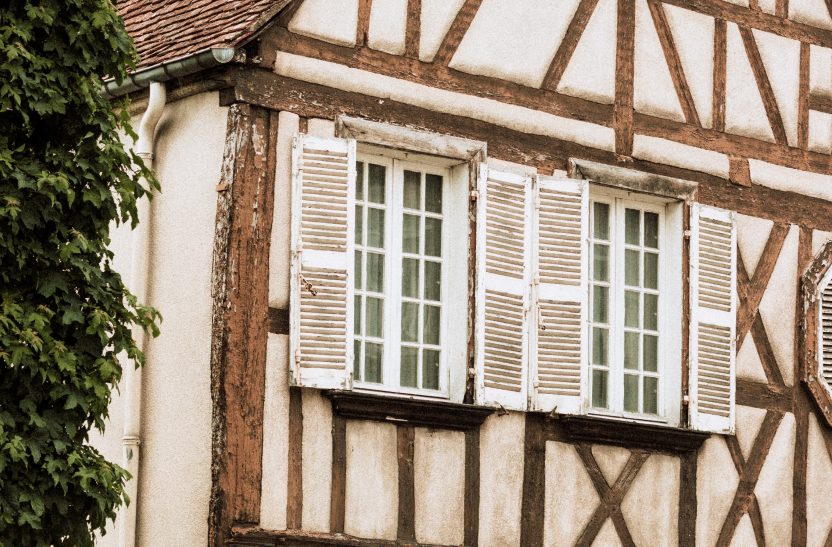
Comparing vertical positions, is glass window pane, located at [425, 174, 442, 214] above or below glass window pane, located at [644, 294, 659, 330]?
above

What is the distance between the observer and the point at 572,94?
11414mm

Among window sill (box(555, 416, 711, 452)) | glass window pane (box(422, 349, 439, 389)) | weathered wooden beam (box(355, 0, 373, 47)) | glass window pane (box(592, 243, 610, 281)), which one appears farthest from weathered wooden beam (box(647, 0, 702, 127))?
glass window pane (box(422, 349, 439, 389))

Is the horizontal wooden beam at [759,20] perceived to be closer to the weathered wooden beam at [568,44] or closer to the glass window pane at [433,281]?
the weathered wooden beam at [568,44]

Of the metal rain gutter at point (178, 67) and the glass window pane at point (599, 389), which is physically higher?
the metal rain gutter at point (178, 67)

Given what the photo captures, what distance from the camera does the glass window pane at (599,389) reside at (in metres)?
11.3

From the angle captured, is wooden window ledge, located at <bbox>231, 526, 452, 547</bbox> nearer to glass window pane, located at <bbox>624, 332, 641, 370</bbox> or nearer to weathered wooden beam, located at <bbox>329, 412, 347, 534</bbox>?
weathered wooden beam, located at <bbox>329, 412, 347, 534</bbox>

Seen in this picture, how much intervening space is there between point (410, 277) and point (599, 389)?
1549 millimetres

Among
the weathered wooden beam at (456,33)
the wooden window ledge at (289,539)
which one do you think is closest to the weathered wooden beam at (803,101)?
the weathered wooden beam at (456,33)

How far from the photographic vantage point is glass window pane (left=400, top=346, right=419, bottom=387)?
414 inches

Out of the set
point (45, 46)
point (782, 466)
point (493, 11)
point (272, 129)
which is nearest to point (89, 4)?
point (45, 46)

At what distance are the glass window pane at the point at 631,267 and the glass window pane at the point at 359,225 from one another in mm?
1998

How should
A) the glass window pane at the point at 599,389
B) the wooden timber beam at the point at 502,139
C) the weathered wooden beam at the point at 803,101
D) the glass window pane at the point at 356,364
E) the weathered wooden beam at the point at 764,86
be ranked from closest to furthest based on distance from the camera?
the wooden timber beam at the point at 502,139 → the glass window pane at the point at 356,364 → the glass window pane at the point at 599,389 → the weathered wooden beam at the point at 764,86 → the weathered wooden beam at the point at 803,101

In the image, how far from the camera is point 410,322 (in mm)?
10594

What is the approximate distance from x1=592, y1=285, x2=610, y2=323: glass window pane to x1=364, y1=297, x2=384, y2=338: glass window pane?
1601 mm
